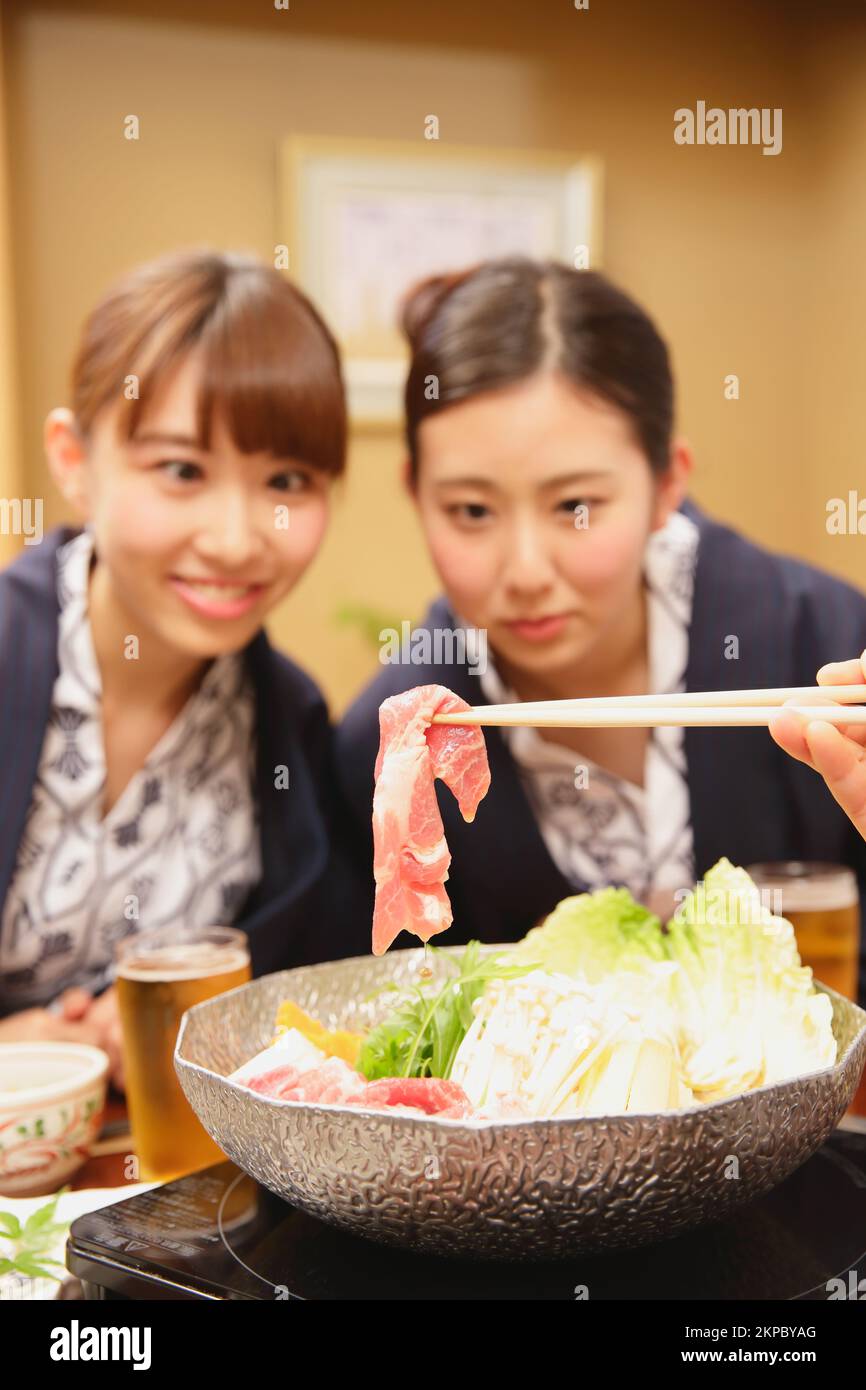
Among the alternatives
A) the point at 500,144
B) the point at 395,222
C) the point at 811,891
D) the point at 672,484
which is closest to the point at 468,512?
the point at 672,484

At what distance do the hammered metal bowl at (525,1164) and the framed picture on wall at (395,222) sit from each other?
3017 millimetres

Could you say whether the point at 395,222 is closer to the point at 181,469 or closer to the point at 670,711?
the point at 181,469

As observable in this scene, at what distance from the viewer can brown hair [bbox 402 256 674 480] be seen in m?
1.71

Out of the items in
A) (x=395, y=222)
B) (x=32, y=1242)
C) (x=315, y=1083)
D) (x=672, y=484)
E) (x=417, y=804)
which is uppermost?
(x=395, y=222)

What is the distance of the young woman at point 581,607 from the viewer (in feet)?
5.57

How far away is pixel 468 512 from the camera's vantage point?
1725 mm

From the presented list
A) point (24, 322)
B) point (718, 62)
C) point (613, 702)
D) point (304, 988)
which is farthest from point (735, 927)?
point (718, 62)

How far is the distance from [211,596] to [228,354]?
0.31 metres

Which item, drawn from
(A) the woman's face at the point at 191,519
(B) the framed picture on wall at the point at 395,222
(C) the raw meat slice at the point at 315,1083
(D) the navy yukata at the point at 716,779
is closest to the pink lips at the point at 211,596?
(A) the woman's face at the point at 191,519

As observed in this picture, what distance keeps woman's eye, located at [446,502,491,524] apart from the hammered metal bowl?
3.48 feet

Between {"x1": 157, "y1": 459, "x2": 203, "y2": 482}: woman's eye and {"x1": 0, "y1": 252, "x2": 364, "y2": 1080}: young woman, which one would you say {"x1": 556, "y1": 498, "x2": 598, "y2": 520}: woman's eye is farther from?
{"x1": 157, "y1": 459, "x2": 203, "y2": 482}: woman's eye

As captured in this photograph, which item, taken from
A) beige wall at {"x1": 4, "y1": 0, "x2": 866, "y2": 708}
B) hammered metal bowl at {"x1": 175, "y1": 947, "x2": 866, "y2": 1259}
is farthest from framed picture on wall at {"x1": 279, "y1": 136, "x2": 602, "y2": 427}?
hammered metal bowl at {"x1": 175, "y1": 947, "x2": 866, "y2": 1259}

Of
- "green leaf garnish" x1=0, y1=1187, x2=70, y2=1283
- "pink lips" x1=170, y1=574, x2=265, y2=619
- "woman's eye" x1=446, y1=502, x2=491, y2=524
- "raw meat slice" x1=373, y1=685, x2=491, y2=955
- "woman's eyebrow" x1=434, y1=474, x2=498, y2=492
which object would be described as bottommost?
"green leaf garnish" x1=0, y1=1187, x2=70, y2=1283

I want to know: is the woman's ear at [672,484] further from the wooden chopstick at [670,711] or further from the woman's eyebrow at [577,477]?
the wooden chopstick at [670,711]
